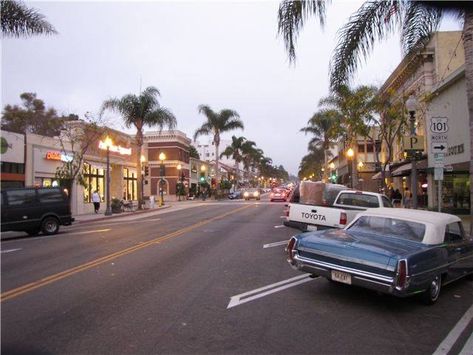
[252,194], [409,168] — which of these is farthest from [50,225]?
[252,194]

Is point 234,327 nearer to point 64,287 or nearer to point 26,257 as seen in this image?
point 64,287

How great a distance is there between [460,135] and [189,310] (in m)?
19.2

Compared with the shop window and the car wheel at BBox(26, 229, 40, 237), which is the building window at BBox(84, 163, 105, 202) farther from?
the shop window

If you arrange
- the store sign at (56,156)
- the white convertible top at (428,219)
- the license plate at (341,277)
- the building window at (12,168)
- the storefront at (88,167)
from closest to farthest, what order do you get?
the license plate at (341,277)
the white convertible top at (428,219)
the building window at (12,168)
the storefront at (88,167)
the store sign at (56,156)

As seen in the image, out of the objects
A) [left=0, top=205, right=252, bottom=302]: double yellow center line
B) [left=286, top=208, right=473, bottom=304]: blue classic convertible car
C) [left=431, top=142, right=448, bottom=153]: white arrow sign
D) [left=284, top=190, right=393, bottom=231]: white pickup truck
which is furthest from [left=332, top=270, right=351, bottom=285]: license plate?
[left=431, top=142, right=448, bottom=153]: white arrow sign

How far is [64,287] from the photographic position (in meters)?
8.37

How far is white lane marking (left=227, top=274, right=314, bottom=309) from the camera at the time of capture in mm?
7375

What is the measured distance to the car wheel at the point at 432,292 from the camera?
23.8ft

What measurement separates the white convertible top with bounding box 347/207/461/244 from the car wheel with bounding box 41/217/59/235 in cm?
1473

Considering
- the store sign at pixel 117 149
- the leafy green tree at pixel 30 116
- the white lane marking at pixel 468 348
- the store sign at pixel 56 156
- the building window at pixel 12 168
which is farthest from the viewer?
the leafy green tree at pixel 30 116

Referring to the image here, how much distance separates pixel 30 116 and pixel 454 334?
4753 cm

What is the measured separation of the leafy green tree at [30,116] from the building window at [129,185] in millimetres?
7139

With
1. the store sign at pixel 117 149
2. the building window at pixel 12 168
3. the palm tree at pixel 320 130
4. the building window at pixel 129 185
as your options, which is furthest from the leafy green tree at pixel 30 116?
the palm tree at pixel 320 130

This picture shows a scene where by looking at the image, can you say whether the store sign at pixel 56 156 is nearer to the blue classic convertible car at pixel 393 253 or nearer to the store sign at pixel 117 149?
the store sign at pixel 117 149
